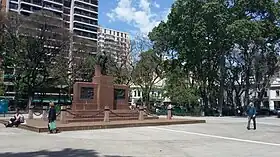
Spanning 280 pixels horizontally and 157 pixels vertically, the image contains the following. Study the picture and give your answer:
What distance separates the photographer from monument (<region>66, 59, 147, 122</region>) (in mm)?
24156

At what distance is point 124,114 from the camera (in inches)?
1039

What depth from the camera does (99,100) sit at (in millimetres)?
25766

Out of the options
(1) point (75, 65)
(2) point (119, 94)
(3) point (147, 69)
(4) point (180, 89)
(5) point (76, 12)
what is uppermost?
(5) point (76, 12)

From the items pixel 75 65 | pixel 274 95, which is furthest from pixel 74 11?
pixel 274 95

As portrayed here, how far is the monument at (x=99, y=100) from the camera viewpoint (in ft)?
79.3

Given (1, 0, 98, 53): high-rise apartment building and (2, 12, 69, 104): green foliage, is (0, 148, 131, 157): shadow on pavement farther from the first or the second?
(1, 0, 98, 53): high-rise apartment building

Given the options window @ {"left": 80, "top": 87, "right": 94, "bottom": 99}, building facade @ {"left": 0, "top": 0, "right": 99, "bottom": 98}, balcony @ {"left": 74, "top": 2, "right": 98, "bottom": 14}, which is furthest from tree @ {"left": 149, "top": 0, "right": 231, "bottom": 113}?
balcony @ {"left": 74, "top": 2, "right": 98, "bottom": 14}

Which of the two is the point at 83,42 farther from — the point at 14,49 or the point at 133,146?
the point at 133,146

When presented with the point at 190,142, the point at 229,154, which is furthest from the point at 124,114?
the point at 229,154

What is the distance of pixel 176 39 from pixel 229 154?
114 ft

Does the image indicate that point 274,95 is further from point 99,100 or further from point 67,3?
A: point 99,100

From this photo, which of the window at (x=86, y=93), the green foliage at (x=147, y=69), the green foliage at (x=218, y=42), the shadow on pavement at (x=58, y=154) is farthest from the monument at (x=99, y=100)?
the green foliage at (x=147, y=69)

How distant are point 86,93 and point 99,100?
1116mm

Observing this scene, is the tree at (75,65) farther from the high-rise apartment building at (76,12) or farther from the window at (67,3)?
the window at (67,3)
